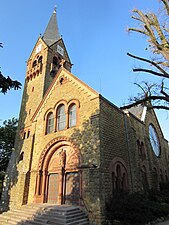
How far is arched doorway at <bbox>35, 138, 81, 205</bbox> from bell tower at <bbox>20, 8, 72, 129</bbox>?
816 centimetres

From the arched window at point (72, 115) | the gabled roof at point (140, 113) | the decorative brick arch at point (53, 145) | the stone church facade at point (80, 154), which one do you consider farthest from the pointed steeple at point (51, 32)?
the decorative brick arch at point (53, 145)

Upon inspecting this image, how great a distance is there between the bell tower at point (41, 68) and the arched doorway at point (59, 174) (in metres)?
8.16

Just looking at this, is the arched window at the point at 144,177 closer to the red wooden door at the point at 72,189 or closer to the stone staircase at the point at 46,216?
the red wooden door at the point at 72,189

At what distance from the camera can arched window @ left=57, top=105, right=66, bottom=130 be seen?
15.1 metres

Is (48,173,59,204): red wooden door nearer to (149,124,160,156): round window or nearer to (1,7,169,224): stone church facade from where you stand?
(1,7,169,224): stone church facade

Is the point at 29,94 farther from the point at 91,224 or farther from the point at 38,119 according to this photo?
the point at 91,224

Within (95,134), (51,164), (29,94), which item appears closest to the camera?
(95,134)

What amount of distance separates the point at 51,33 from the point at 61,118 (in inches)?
825

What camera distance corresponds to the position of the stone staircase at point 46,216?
9750 millimetres

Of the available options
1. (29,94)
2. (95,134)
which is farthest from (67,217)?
(29,94)

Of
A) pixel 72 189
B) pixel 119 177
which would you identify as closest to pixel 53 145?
pixel 72 189

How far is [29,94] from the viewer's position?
80.9 feet

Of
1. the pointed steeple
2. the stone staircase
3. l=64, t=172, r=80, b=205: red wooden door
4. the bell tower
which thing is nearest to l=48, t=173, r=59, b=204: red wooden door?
l=64, t=172, r=80, b=205: red wooden door

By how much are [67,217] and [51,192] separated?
412cm
